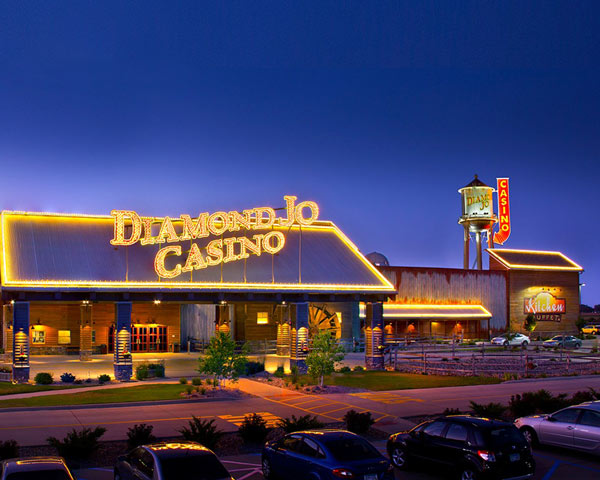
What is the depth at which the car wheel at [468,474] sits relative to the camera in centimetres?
1604

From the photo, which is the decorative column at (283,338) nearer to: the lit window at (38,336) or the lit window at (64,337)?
the lit window at (64,337)

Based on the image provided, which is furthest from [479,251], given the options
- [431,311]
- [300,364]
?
[300,364]

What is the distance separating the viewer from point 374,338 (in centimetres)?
4494

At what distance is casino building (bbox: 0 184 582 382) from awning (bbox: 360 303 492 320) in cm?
16

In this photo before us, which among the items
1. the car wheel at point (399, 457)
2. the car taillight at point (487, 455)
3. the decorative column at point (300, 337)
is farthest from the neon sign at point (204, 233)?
the car taillight at point (487, 455)

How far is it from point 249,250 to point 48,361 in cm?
1677

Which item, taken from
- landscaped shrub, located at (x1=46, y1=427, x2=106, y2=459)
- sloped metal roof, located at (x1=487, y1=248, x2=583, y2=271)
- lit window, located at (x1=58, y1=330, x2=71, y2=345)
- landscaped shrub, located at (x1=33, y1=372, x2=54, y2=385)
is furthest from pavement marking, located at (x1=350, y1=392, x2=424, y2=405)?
sloped metal roof, located at (x1=487, y1=248, x2=583, y2=271)

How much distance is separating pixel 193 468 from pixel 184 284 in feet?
91.4

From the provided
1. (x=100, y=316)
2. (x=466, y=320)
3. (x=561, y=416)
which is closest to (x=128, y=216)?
(x=100, y=316)

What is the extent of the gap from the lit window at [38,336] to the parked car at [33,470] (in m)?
43.8

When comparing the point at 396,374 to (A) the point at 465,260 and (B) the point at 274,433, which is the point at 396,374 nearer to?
(B) the point at 274,433

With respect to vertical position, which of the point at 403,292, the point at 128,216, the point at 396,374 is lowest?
the point at 396,374

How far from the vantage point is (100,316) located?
183ft

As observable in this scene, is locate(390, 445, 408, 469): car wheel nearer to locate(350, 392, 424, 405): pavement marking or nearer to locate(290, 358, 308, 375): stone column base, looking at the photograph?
locate(350, 392, 424, 405): pavement marking
